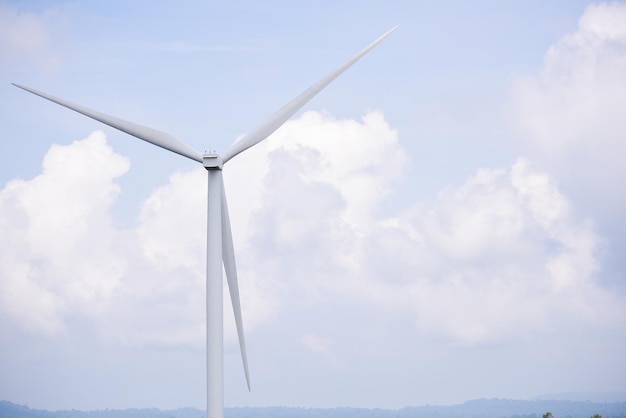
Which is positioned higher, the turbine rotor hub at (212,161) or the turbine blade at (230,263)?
the turbine rotor hub at (212,161)

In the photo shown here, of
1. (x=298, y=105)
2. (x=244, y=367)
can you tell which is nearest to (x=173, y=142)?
(x=298, y=105)

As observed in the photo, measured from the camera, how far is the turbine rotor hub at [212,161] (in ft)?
142

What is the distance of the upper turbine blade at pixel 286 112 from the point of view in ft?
146

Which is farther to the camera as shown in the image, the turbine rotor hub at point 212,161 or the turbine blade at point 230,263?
the turbine blade at point 230,263

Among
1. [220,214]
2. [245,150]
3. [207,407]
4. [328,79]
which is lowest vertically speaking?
[207,407]

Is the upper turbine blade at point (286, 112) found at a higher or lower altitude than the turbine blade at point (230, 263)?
higher

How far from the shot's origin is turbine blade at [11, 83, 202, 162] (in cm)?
4394

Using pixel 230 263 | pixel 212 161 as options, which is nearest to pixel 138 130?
pixel 212 161

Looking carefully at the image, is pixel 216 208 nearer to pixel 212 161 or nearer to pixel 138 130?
pixel 212 161

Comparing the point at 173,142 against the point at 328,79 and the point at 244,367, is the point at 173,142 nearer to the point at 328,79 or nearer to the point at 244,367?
the point at 328,79

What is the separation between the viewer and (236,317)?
47.0 metres

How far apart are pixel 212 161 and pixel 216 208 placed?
2045 millimetres

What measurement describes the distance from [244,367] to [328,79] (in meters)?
14.9

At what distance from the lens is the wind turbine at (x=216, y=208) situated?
42.9 metres
